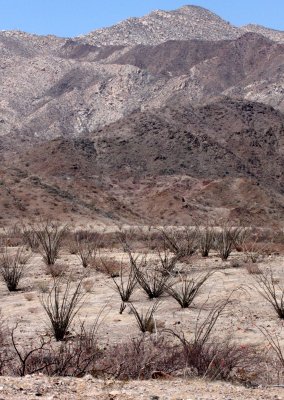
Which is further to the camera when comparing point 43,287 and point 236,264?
point 236,264

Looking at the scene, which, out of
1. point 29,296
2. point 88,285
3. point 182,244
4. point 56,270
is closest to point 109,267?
point 56,270

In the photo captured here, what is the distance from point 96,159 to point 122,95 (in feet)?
161

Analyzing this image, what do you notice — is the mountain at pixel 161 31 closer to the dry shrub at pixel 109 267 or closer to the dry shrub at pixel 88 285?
the dry shrub at pixel 109 267

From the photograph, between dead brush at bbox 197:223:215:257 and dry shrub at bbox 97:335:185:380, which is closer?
dry shrub at bbox 97:335:185:380

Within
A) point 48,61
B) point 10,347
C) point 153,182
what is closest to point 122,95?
point 48,61

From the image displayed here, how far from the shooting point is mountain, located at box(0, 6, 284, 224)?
57375 mm

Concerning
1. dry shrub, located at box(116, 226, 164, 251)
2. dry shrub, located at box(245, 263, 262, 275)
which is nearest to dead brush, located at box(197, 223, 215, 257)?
dry shrub, located at box(116, 226, 164, 251)

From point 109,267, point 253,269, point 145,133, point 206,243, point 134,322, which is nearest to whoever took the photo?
point 134,322

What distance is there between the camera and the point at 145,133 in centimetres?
8038

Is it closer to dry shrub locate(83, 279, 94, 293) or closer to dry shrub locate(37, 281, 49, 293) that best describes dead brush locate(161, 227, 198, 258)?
dry shrub locate(83, 279, 94, 293)

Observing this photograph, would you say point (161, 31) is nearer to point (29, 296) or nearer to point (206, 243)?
point (206, 243)

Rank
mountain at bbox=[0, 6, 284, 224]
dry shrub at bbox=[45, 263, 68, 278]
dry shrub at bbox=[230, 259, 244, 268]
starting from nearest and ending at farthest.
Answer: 1. dry shrub at bbox=[45, 263, 68, 278]
2. dry shrub at bbox=[230, 259, 244, 268]
3. mountain at bbox=[0, 6, 284, 224]

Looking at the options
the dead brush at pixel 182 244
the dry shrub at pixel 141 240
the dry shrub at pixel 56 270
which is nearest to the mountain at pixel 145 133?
the dry shrub at pixel 141 240

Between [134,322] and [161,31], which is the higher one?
[161,31]
